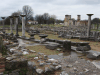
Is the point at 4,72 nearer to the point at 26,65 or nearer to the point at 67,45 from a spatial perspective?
the point at 26,65

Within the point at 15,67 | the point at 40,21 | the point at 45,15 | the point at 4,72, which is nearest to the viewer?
the point at 4,72

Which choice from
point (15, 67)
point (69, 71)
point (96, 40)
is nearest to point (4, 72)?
point (15, 67)

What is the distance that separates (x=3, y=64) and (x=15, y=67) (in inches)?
23.5

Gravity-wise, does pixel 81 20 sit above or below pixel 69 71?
above

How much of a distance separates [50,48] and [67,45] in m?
1.48

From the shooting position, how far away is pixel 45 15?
66.1 meters

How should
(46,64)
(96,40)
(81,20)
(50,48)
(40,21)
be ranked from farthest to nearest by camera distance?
(40,21)
(81,20)
(96,40)
(50,48)
(46,64)

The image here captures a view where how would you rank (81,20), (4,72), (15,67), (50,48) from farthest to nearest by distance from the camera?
(81,20) → (50,48) → (15,67) → (4,72)

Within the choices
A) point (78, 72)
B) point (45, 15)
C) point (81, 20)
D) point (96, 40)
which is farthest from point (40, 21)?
point (78, 72)

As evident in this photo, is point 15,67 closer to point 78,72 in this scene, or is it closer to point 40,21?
point 78,72

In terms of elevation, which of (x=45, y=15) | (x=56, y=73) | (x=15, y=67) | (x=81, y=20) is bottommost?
(x=56, y=73)

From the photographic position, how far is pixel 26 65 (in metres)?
4.54

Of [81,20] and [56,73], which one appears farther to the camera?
[81,20]

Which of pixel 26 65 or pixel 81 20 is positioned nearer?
pixel 26 65
